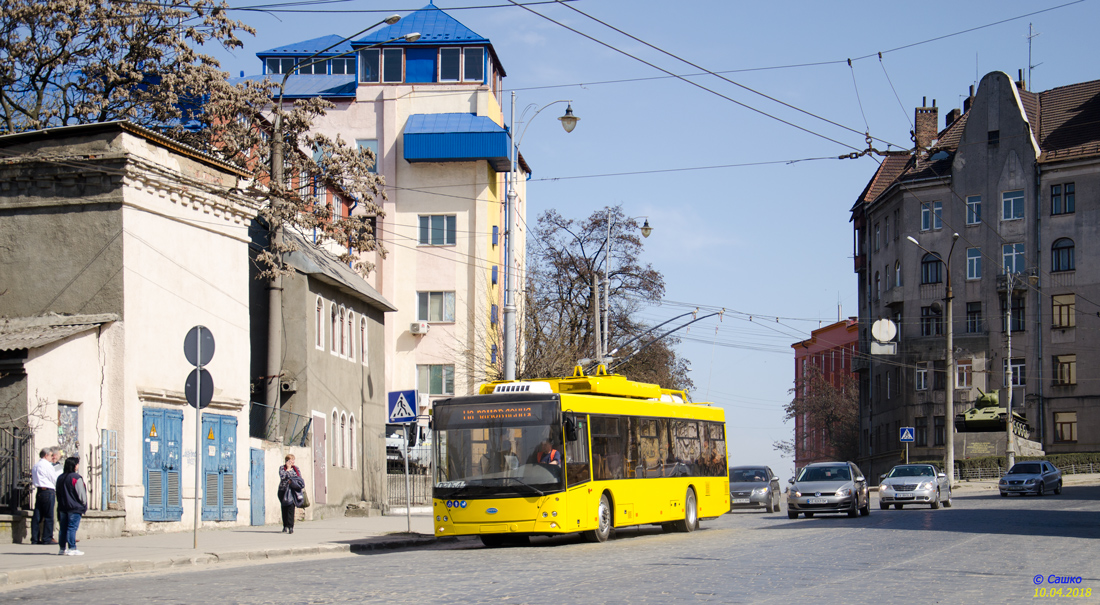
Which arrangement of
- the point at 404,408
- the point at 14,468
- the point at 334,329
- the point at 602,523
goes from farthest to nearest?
1. the point at 334,329
2. the point at 404,408
3. the point at 602,523
4. the point at 14,468

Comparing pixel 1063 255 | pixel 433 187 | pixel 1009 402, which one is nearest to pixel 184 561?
pixel 433 187

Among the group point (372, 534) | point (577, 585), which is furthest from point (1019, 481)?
point (577, 585)

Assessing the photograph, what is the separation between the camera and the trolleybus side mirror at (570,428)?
848 inches

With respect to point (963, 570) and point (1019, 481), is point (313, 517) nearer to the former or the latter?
point (963, 570)

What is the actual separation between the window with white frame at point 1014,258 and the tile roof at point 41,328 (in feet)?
193

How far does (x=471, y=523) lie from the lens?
21141 millimetres

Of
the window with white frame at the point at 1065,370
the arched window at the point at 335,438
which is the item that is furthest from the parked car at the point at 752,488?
the window with white frame at the point at 1065,370

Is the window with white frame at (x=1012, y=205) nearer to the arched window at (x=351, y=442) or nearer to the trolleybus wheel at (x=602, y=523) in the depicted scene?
the arched window at (x=351, y=442)

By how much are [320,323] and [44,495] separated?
667 inches

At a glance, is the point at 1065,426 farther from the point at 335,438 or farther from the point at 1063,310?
the point at 335,438

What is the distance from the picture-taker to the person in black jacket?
16.8m

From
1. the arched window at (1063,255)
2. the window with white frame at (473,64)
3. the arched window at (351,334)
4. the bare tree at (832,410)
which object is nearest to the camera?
the arched window at (351,334)

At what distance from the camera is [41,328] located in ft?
72.4

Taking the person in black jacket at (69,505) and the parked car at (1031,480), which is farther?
the parked car at (1031,480)
